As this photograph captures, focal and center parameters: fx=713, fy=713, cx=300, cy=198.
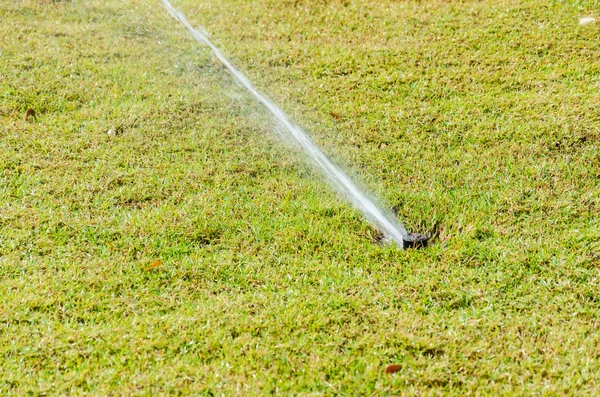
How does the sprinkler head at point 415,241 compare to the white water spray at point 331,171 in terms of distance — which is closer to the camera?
the sprinkler head at point 415,241

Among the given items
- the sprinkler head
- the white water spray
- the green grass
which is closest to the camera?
the green grass

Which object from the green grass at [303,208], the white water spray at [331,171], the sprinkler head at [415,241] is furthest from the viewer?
the white water spray at [331,171]

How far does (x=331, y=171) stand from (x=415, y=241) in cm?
95

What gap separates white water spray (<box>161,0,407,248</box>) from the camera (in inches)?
169

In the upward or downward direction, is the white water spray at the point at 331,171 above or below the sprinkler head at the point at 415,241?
above

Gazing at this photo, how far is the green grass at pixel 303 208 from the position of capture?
333 cm

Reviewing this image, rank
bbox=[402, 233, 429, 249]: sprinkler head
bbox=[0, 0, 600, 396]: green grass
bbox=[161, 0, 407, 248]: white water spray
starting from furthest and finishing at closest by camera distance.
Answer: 1. bbox=[161, 0, 407, 248]: white water spray
2. bbox=[402, 233, 429, 249]: sprinkler head
3. bbox=[0, 0, 600, 396]: green grass

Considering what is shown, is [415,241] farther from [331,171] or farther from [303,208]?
[331,171]

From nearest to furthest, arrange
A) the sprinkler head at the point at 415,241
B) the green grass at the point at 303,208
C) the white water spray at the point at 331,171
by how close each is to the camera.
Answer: the green grass at the point at 303,208 → the sprinkler head at the point at 415,241 → the white water spray at the point at 331,171

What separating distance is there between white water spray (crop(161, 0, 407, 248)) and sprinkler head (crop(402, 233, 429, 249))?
1.1 inches

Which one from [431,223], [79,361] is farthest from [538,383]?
[79,361]

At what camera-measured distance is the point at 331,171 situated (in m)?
4.85

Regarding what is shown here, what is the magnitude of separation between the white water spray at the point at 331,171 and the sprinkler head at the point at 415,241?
28 millimetres

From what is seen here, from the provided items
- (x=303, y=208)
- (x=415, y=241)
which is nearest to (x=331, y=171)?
(x=303, y=208)
